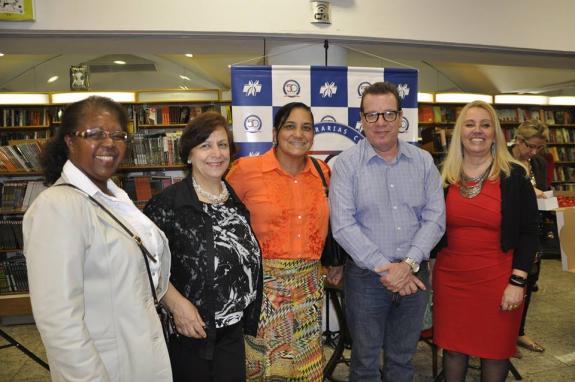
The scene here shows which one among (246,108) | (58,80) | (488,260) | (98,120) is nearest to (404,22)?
(246,108)

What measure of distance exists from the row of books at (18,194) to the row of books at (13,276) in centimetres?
58

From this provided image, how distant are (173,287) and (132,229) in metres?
0.35

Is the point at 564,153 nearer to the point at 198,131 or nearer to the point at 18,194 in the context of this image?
the point at 198,131

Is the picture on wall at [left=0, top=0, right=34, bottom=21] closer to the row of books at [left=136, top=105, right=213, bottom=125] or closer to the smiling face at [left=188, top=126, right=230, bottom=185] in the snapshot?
the smiling face at [left=188, top=126, right=230, bottom=185]

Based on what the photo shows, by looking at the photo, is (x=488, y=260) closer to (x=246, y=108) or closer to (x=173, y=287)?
(x=173, y=287)

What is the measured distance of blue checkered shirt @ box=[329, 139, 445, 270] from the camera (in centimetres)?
183

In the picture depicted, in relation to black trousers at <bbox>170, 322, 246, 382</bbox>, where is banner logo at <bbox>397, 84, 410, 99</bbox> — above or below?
above

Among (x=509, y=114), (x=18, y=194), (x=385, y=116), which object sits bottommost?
(x=18, y=194)

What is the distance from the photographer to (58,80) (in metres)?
7.15

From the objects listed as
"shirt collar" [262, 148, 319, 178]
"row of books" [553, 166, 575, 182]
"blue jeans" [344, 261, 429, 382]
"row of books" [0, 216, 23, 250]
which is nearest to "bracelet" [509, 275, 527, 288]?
"blue jeans" [344, 261, 429, 382]

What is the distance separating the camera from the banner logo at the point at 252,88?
9.93ft

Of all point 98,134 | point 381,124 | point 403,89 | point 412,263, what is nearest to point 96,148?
point 98,134

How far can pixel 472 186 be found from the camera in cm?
200

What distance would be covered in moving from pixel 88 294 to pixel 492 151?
187 centimetres
